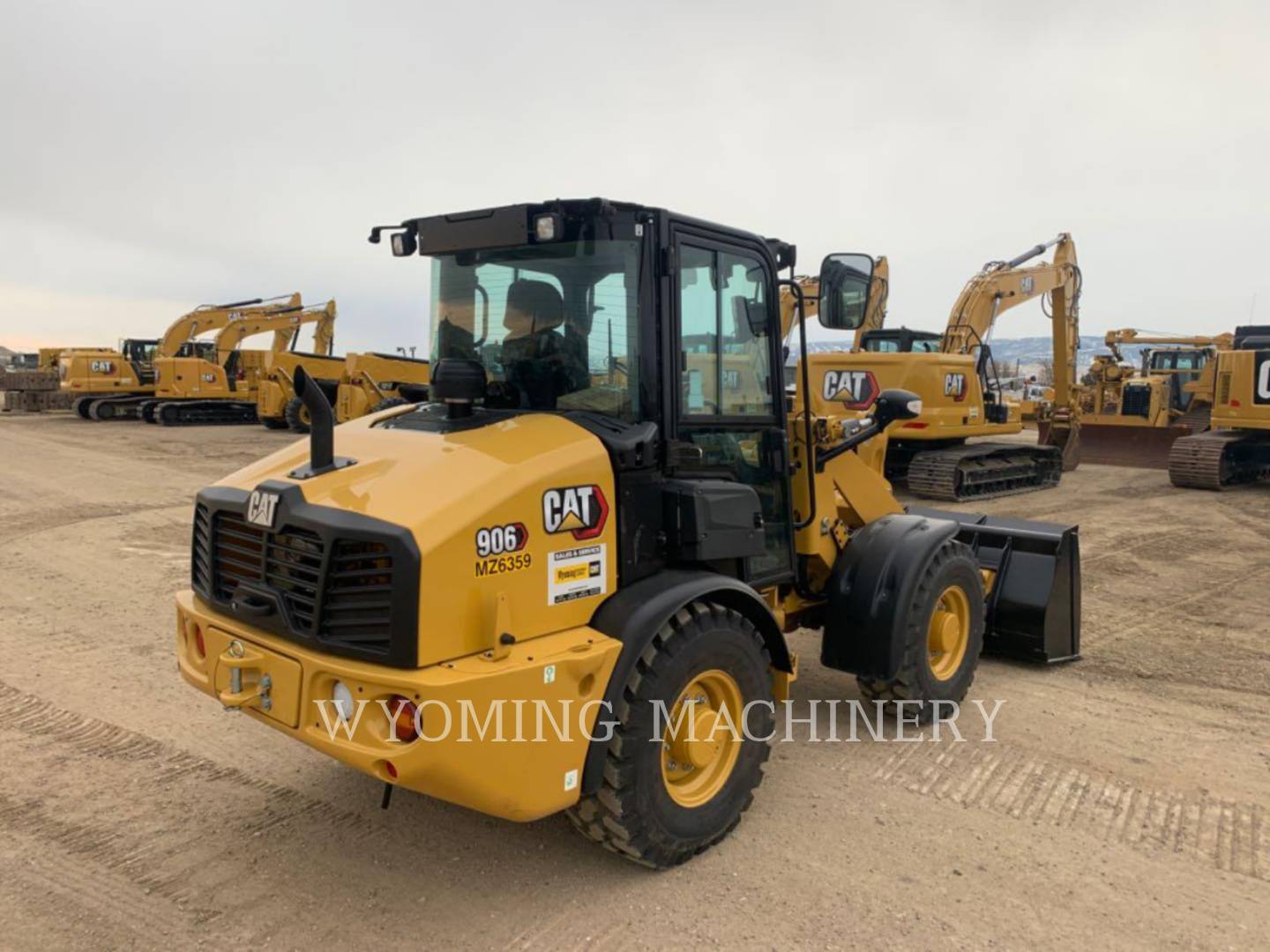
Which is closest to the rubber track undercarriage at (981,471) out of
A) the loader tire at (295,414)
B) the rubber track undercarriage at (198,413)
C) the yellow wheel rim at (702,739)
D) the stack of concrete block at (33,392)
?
the yellow wheel rim at (702,739)

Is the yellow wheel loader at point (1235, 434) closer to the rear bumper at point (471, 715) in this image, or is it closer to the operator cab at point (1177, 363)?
the operator cab at point (1177, 363)

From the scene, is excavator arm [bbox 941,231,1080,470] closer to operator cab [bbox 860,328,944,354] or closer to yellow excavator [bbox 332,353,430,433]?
operator cab [bbox 860,328,944,354]

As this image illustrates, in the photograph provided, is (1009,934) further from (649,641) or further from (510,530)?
(510,530)

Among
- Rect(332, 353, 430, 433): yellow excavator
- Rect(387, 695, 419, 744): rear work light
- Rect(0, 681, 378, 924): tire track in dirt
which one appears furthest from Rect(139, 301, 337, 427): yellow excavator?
Rect(387, 695, 419, 744): rear work light

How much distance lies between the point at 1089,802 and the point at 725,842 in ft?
5.10

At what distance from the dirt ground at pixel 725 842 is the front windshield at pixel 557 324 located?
1676 mm

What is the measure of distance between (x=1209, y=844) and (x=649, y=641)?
2.27 meters

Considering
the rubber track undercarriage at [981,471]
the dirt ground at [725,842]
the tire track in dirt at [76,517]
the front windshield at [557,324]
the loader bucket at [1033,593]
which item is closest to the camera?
the dirt ground at [725,842]

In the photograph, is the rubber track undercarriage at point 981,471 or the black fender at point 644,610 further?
the rubber track undercarriage at point 981,471

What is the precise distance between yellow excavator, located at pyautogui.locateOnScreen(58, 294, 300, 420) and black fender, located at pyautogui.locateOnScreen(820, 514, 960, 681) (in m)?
26.4

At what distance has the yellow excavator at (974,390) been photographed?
1267 cm

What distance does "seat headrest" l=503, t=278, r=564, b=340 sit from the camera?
136 inches

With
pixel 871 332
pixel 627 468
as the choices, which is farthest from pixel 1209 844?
pixel 871 332

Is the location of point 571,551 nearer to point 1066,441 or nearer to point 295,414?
point 1066,441
